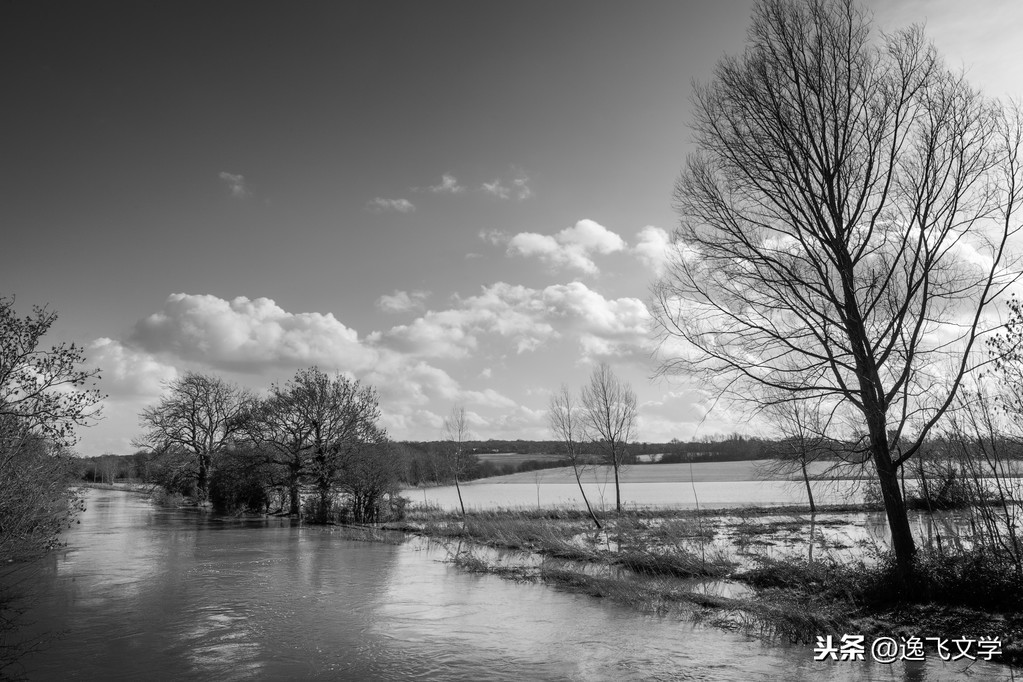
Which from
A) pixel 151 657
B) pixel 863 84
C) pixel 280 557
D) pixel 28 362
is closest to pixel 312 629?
pixel 151 657

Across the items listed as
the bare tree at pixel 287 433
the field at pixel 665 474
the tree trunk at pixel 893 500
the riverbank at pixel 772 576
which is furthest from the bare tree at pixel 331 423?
the field at pixel 665 474

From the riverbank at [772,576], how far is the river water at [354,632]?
2.61 ft

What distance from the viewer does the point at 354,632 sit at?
10.4 meters

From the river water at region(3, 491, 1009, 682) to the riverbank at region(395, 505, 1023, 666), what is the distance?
2.61ft

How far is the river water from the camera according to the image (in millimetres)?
8242

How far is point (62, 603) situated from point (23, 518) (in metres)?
1.97

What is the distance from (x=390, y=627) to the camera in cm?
1081

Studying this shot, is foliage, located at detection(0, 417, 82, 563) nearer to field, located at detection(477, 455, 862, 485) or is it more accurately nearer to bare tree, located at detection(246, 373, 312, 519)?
bare tree, located at detection(246, 373, 312, 519)

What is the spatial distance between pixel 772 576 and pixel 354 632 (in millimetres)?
9031

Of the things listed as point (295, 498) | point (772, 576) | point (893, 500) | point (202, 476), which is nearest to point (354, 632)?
point (772, 576)

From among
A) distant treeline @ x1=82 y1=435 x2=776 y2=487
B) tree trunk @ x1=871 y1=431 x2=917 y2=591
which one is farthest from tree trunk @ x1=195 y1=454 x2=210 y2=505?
tree trunk @ x1=871 y1=431 x2=917 y2=591

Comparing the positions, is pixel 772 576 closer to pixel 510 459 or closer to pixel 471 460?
pixel 471 460

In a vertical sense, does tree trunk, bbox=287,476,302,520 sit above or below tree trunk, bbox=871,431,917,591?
below

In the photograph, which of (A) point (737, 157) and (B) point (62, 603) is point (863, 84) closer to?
(A) point (737, 157)
